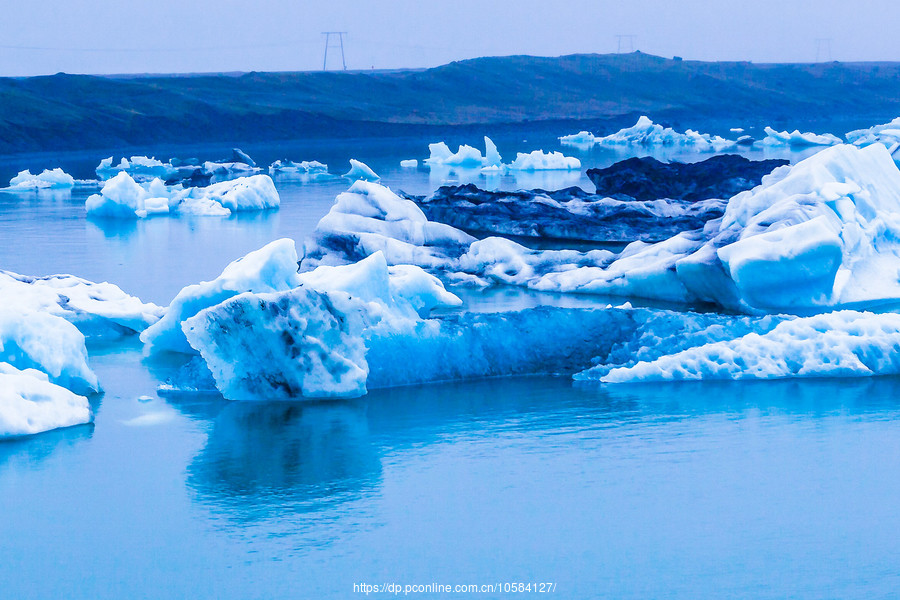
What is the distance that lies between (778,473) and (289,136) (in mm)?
46256

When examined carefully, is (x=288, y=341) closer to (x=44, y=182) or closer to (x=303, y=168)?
(x=44, y=182)

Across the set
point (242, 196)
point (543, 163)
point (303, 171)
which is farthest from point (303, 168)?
point (242, 196)

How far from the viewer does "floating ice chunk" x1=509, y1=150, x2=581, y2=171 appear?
2781 cm

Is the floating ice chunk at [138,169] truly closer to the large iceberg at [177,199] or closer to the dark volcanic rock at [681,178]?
the large iceberg at [177,199]

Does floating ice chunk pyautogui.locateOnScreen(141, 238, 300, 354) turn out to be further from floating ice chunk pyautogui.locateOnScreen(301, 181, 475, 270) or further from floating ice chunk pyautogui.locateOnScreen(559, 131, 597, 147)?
floating ice chunk pyautogui.locateOnScreen(559, 131, 597, 147)

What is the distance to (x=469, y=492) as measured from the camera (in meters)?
5.30

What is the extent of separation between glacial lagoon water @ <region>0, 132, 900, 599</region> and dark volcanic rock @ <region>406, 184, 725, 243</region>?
286 inches

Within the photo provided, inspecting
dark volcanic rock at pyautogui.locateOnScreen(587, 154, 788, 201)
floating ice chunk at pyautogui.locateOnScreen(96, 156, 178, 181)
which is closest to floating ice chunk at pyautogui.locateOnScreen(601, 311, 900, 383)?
dark volcanic rock at pyautogui.locateOnScreen(587, 154, 788, 201)

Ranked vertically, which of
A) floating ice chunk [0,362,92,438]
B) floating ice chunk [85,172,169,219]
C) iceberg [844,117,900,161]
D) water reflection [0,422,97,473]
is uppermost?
iceberg [844,117,900,161]

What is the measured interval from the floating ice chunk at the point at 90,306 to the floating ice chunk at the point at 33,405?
2.14 metres

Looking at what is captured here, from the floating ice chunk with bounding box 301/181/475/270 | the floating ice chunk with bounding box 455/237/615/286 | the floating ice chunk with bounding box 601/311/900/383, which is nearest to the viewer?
the floating ice chunk with bounding box 601/311/900/383

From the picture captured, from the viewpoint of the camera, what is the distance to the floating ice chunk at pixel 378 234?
12.1 meters

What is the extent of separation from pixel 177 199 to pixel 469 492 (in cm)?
1576

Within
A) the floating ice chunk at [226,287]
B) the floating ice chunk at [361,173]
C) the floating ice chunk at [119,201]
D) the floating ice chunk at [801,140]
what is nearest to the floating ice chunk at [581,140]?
the floating ice chunk at [801,140]
